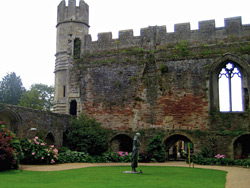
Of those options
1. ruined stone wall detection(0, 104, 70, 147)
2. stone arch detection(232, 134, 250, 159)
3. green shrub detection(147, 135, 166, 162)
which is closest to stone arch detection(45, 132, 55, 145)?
ruined stone wall detection(0, 104, 70, 147)

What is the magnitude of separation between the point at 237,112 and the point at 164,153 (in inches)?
185

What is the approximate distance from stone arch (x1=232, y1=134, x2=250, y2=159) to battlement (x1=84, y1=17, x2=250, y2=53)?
5811 millimetres

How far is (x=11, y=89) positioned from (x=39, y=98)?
3818 mm

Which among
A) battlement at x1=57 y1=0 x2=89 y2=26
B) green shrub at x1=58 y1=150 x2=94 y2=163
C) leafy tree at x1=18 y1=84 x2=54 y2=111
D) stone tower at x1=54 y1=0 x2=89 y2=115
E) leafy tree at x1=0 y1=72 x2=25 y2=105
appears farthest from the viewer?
leafy tree at x1=0 y1=72 x2=25 y2=105

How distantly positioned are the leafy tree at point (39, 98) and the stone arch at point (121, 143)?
862 inches

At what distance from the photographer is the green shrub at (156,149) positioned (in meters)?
19.0

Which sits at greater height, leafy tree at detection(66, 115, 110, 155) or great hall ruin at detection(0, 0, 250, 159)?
great hall ruin at detection(0, 0, 250, 159)

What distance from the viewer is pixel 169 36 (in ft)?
69.1

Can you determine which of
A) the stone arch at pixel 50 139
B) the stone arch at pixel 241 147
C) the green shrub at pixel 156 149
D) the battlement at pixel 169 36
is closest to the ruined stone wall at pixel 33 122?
the stone arch at pixel 50 139

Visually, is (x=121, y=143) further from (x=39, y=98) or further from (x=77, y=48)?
(x=39, y=98)

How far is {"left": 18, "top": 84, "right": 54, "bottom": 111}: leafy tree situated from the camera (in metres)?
41.7

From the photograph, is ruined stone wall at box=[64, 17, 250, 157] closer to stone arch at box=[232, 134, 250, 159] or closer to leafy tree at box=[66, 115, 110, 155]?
stone arch at box=[232, 134, 250, 159]

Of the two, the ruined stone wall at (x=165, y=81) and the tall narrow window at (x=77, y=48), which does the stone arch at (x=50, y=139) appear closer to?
the ruined stone wall at (x=165, y=81)

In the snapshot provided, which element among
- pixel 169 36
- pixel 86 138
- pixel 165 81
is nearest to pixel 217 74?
pixel 165 81
